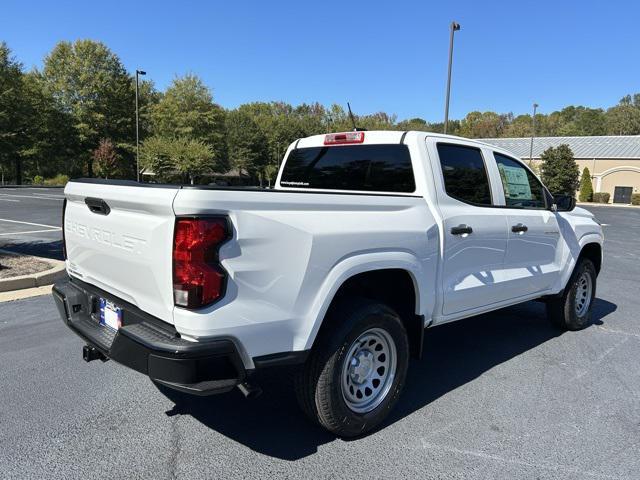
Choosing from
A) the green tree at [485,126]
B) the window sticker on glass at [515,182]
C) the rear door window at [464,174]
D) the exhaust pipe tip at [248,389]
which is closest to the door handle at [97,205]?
the exhaust pipe tip at [248,389]

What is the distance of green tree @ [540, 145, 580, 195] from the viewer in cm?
4975

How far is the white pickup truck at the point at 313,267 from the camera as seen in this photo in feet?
8.13

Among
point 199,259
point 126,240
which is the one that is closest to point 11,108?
point 126,240

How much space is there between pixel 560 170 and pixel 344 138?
5181cm

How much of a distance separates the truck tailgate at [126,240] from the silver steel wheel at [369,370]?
1241 millimetres

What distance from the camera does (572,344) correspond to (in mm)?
5316

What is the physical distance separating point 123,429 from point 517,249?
3525mm

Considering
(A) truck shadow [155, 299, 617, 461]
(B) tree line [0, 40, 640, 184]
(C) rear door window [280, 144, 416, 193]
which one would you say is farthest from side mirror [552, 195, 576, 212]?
(B) tree line [0, 40, 640, 184]

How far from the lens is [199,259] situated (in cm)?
243

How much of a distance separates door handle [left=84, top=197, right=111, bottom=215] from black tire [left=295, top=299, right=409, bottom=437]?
1.50 m

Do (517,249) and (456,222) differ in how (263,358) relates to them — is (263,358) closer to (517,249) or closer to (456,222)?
(456,222)

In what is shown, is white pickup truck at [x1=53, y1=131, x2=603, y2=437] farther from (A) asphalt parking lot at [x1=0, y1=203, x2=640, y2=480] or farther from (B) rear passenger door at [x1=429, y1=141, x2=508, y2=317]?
(A) asphalt parking lot at [x1=0, y1=203, x2=640, y2=480]

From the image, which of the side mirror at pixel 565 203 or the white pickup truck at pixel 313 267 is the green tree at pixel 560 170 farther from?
the white pickup truck at pixel 313 267

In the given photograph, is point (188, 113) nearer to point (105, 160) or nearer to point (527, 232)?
point (105, 160)
